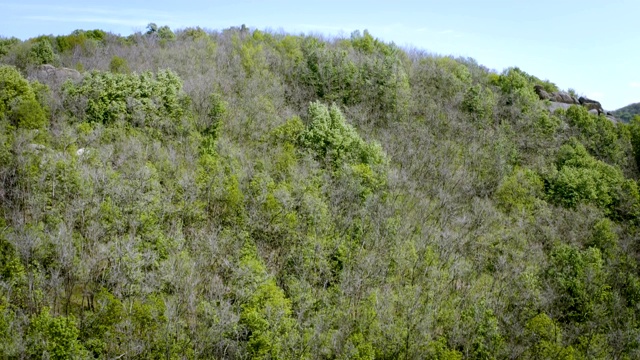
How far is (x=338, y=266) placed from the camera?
4662cm

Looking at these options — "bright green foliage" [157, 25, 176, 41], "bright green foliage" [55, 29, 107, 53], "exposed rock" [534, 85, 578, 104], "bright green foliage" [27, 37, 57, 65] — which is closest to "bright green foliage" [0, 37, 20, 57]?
"bright green foliage" [27, 37, 57, 65]

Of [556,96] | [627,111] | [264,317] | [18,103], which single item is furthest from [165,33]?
[627,111]

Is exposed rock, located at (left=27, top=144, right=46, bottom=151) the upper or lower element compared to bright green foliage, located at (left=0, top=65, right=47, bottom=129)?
lower

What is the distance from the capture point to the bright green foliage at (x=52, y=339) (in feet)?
99.3

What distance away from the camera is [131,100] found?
2046 inches

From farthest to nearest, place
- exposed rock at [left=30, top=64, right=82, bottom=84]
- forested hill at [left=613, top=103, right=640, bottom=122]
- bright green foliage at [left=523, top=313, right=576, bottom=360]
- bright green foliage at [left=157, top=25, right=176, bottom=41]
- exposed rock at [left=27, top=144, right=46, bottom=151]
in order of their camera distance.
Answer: forested hill at [left=613, top=103, right=640, bottom=122]
bright green foliage at [left=157, top=25, right=176, bottom=41]
exposed rock at [left=30, top=64, right=82, bottom=84]
exposed rock at [left=27, top=144, right=46, bottom=151]
bright green foliage at [left=523, top=313, right=576, bottom=360]

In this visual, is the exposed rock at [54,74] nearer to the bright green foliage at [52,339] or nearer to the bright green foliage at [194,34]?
the bright green foliage at [194,34]

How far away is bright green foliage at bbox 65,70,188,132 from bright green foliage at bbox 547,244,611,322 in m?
44.4

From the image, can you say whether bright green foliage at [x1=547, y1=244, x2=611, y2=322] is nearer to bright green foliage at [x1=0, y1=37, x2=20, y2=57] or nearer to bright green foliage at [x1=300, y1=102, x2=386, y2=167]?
bright green foliage at [x1=300, y1=102, x2=386, y2=167]

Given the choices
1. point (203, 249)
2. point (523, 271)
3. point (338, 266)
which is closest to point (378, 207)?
point (338, 266)

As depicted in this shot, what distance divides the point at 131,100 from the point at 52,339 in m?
28.7

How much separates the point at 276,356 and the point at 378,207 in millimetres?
21529

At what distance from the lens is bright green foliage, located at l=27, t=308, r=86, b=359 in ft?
99.3

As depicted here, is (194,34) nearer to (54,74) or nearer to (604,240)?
(54,74)
